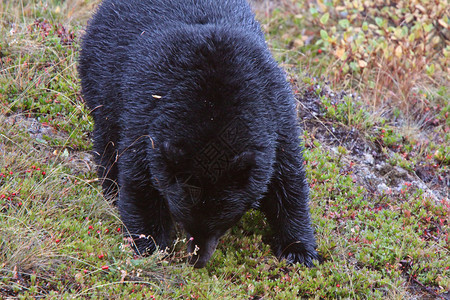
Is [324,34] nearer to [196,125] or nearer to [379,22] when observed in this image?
[379,22]

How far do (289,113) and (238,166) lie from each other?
918mm

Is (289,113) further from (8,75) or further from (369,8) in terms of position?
(369,8)

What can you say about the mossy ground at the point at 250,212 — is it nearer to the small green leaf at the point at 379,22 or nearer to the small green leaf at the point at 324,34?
the small green leaf at the point at 324,34

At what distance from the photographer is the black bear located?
148 inches

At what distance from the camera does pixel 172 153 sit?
3662 mm

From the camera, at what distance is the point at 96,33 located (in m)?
5.29

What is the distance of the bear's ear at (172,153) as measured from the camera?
3652mm

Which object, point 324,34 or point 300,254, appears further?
point 324,34

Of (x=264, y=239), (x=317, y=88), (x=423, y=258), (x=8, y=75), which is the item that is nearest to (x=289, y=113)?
(x=264, y=239)

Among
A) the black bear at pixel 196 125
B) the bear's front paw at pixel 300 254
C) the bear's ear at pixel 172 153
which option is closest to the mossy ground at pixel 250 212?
the bear's front paw at pixel 300 254

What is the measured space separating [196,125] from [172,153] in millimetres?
270

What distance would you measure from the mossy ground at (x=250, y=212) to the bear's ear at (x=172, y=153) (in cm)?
90

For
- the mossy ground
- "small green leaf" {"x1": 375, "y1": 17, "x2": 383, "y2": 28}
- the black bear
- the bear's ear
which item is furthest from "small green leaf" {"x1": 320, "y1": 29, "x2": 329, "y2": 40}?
the bear's ear

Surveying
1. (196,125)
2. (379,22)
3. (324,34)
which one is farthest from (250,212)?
(379,22)
